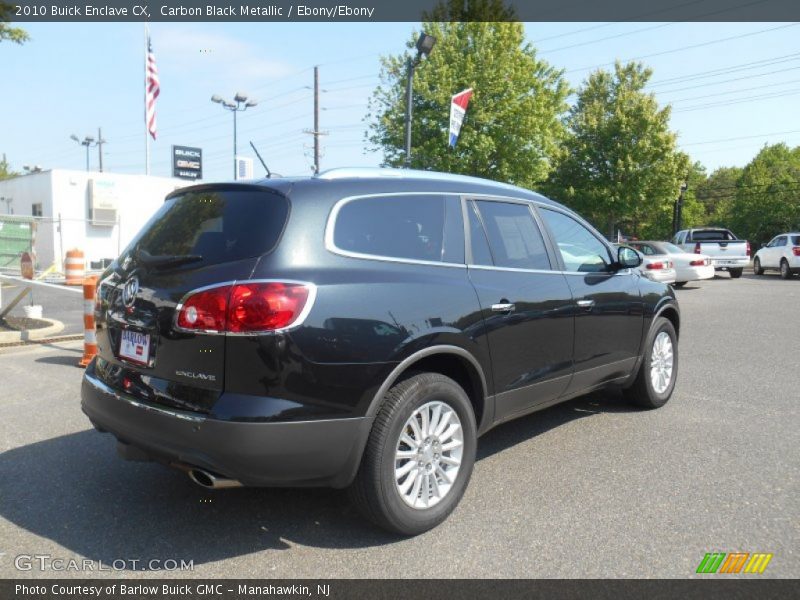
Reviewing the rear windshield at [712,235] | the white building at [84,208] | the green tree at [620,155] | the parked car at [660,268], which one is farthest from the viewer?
the green tree at [620,155]

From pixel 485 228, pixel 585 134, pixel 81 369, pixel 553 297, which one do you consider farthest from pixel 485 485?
pixel 585 134

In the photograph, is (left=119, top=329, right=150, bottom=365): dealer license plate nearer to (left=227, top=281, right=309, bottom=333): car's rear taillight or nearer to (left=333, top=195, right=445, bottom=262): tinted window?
(left=227, top=281, right=309, bottom=333): car's rear taillight

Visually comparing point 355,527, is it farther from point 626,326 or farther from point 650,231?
point 650,231

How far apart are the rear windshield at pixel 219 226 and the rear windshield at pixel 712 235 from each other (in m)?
22.5

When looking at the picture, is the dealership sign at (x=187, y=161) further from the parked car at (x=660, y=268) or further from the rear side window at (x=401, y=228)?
the rear side window at (x=401, y=228)

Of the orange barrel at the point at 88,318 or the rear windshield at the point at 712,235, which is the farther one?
the rear windshield at the point at 712,235

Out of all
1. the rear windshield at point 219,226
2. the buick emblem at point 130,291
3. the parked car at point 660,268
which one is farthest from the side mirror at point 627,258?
the parked car at point 660,268

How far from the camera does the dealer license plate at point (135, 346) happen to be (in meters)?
3.11

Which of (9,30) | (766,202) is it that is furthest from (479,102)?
(766,202)

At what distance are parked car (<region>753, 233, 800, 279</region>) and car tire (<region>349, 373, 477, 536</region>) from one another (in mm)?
23515

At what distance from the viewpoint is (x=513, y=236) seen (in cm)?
408

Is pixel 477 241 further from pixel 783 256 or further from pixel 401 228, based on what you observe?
pixel 783 256

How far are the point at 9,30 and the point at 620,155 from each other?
31098mm

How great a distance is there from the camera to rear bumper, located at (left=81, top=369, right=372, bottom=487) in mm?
Result: 2727
